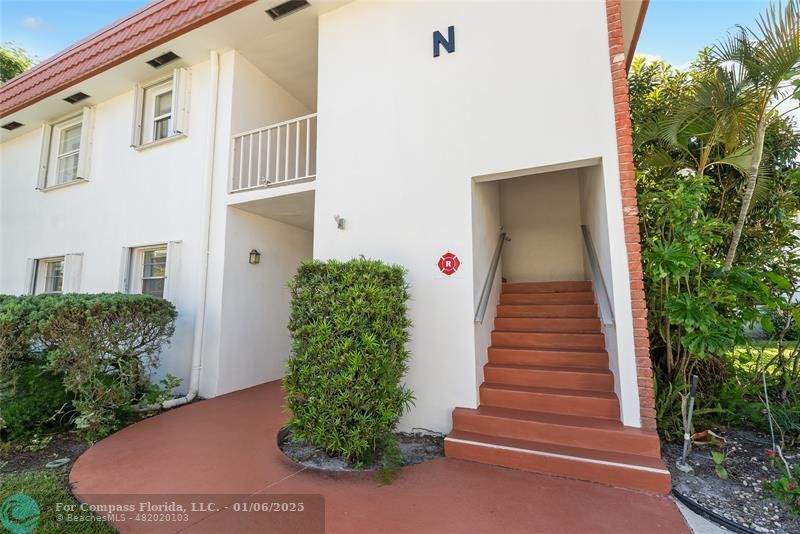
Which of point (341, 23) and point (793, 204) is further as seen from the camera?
point (341, 23)

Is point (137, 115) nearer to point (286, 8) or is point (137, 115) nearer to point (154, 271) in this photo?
point (154, 271)

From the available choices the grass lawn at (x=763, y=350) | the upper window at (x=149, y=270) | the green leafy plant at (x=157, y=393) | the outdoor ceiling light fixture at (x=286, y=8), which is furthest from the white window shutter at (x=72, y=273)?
the grass lawn at (x=763, y=350)

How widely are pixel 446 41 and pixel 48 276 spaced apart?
10.0m

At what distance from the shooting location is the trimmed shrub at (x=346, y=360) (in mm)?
3391

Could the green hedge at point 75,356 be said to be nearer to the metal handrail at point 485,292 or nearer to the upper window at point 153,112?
the upper window at point 153,112

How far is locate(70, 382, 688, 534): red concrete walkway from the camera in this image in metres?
2.64

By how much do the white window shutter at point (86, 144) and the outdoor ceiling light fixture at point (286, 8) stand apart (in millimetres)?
5403

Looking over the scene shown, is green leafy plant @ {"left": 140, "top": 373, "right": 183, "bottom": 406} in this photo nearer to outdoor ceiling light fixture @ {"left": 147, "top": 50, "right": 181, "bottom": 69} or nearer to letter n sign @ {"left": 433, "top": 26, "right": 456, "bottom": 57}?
outdoor ceiling light fixture @ {"left": 147, "top": 50, "right": 181, "bottom": 69}

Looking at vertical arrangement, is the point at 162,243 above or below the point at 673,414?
above

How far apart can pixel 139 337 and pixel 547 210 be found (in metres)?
7.23

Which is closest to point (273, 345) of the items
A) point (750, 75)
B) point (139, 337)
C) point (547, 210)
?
point (139, 337)

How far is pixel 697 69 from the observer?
17.0 ft

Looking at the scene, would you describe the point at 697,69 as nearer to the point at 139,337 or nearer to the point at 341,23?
the point at 341,23

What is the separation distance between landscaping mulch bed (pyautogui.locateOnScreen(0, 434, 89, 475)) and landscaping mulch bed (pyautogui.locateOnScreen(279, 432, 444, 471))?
227cm
